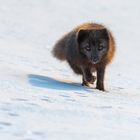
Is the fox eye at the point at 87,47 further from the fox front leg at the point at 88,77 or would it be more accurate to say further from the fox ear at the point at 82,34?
the fox front leg at the point at 88,77

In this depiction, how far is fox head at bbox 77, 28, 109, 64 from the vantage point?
8.41 meters

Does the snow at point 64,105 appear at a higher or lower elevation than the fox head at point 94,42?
lower

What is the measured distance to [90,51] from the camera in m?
8.39

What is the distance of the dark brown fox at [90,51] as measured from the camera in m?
8.45

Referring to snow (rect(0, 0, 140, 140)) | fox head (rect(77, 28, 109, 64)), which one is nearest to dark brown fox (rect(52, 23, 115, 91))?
fox head (rect(77, 28, 109, 64))

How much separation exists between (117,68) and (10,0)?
11936 mm

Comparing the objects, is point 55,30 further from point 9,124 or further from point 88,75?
point 9,124

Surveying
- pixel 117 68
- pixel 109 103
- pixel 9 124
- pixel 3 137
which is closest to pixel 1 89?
pixel 109 103

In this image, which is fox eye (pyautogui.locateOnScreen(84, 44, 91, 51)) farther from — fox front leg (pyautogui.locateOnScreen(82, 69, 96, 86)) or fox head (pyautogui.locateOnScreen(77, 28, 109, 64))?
fox front leg (pyautogui.locateOnScreen(82, 69, 96, 86))

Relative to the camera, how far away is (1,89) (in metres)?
6.66

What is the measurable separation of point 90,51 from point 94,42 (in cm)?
18

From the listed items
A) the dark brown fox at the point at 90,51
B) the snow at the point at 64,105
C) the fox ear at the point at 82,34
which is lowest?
the snow at the point at 64,105

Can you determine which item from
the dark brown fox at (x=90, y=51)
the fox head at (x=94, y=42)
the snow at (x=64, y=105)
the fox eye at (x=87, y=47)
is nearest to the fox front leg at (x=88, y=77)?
the dark brown fox at (x=90, y=51)

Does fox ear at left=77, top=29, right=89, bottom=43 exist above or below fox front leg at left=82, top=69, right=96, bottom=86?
above
